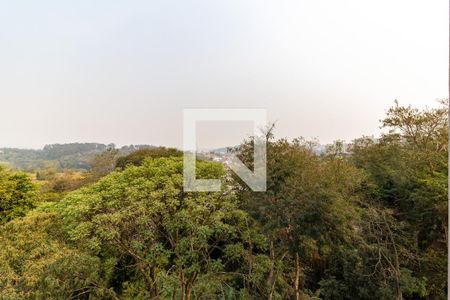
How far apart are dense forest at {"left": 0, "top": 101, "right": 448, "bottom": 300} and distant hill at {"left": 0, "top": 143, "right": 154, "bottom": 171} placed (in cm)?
1336

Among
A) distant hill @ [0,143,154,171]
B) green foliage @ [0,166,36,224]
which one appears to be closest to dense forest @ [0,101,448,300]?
green foliage @ [0,166,36,224]

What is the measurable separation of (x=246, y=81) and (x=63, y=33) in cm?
616

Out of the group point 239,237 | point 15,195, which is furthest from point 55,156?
point 239,237

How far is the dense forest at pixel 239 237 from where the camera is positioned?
350 centimetres

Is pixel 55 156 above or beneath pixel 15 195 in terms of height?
above

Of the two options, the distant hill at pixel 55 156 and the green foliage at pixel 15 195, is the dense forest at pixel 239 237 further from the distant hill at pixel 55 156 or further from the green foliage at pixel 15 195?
the distant hill at pixel 55 156

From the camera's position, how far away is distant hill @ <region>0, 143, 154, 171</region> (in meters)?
19.7

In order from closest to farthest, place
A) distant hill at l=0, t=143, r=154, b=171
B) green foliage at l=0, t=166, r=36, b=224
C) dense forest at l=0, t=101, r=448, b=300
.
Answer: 1. dense forest at l=0, t=101, r=448, b=300
2. green foliage at l=0, t=166, r=36, b=224
3. distant hill at l=0, t=143, r=154, b=171

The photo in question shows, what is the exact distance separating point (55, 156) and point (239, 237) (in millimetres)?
26678

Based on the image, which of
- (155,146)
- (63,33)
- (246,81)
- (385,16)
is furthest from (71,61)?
(385,16)

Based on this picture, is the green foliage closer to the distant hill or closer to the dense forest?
the dense forest

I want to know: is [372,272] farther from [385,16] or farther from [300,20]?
[300,20]

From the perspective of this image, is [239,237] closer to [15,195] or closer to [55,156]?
[15,195]

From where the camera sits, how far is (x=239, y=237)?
450 cm
